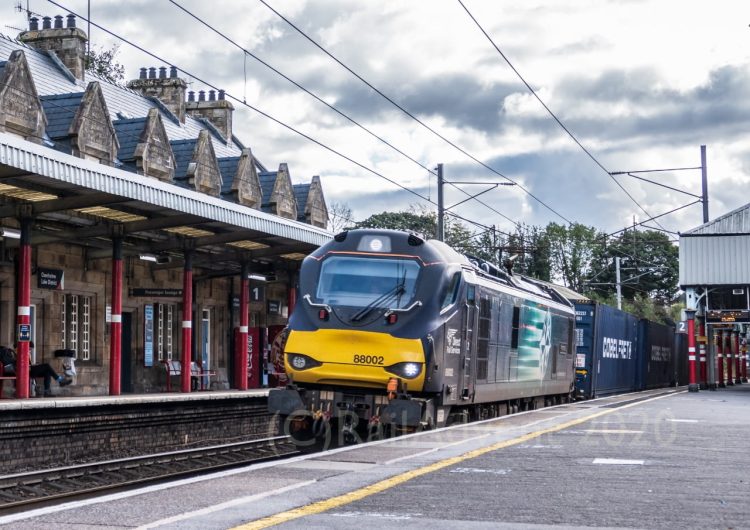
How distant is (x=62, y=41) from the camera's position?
1420 inches

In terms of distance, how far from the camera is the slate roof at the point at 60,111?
31266 mm

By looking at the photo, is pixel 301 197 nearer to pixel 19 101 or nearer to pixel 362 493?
pixel 19 101

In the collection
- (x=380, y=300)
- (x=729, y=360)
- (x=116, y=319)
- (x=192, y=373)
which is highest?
(x=380, y=300)

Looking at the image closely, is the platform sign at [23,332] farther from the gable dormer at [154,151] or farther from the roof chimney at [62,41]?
the roof chimney at [62,41]

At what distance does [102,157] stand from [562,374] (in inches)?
573

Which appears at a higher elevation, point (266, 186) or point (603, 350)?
point (266, 186)

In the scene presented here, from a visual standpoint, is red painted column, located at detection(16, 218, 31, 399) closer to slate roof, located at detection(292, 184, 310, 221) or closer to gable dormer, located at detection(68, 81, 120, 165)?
gable dormer, located at detection(68, 81, 120, 165)

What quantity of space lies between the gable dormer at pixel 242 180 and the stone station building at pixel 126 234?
5 cm

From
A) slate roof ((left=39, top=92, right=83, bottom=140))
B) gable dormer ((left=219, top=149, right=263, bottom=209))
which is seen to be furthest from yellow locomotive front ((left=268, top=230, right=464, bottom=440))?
gable dormer ((left=219, top=149, right=263, bottom=209))

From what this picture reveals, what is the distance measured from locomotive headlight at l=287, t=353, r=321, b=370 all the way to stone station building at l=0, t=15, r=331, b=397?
543 centimetres

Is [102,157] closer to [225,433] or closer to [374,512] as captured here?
[225,433]

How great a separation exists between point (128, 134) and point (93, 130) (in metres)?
3.24

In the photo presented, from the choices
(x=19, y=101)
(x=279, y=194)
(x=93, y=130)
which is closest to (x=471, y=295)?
(x=19, y=101)

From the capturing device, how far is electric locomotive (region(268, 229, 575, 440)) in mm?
15242
